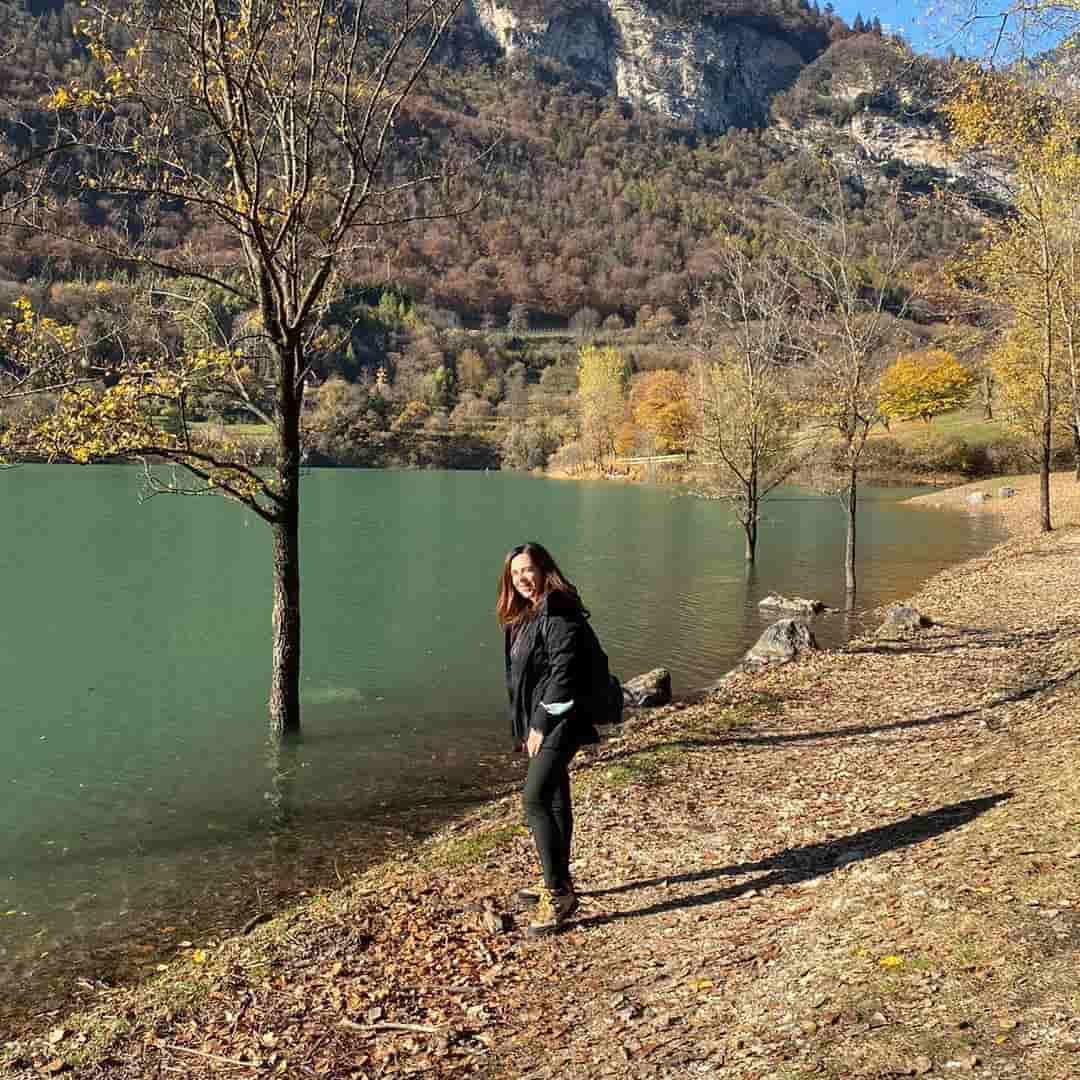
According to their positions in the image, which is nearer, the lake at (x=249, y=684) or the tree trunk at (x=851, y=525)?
the lake at (x=249, y=684)

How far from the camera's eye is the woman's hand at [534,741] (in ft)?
20.0

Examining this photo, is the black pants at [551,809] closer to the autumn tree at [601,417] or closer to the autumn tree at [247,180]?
the autumn tree at [247,180]

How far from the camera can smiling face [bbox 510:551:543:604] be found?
6.18 metres

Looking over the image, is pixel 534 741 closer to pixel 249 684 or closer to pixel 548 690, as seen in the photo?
pixel 548 690

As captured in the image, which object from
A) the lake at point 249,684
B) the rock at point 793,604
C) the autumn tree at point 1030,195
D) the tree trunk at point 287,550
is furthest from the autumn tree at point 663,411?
the tree trunk at point 287,550

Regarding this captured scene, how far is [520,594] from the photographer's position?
6.30 metres

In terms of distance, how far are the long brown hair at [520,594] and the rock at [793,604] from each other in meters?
16.8

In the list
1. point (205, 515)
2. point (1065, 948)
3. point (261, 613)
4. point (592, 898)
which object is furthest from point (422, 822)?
point (205, 515)

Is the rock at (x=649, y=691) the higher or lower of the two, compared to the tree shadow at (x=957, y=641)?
lower

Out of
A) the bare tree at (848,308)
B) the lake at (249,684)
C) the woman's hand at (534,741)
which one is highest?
the bare tree at (848,308)

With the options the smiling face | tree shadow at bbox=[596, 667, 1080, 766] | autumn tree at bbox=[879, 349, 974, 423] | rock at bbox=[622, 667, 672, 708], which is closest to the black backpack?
the smiling face

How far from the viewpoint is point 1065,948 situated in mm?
4637

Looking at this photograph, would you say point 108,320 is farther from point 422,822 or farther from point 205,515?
point 205,515

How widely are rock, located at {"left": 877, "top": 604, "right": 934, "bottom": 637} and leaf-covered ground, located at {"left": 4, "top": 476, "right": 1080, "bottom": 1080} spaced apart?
6.55m
